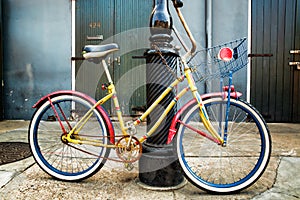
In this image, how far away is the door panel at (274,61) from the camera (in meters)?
4.92

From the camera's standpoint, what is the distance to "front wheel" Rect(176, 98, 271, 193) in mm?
1980

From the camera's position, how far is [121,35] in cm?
515

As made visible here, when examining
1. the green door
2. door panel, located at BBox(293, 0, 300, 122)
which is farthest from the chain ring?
door panel, located at BBox(293, 0, 300, 122)

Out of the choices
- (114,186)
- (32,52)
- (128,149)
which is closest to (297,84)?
(128,149)

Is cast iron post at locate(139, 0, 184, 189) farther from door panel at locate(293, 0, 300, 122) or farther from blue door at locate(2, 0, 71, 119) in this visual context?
door panel at locate(293, 0, 300, 122)

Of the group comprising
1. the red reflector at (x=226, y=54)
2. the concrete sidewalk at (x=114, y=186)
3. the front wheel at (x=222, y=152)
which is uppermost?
the red reflector at (x=226, y=54)

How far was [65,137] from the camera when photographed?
88.7 inches

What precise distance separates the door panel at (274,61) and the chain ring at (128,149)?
3.50 m

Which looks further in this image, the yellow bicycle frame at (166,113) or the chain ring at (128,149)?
the chain ring at (128,149)

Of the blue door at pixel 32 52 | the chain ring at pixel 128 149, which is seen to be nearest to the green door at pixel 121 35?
the blue door at pixel 32 52

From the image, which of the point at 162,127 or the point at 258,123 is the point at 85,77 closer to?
the point at 162,127

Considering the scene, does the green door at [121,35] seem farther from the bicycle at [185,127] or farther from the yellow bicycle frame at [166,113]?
the yellow bicycle frame at [166,113]

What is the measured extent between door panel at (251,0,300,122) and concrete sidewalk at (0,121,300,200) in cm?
239

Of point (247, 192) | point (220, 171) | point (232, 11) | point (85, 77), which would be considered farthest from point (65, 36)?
point (247, 192)
